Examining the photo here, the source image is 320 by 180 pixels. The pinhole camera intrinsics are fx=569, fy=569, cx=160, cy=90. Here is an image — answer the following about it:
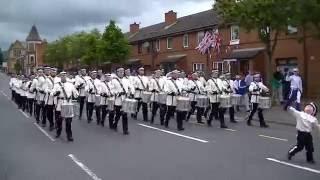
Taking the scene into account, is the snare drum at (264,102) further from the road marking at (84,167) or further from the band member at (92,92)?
the road marking at (84,167)

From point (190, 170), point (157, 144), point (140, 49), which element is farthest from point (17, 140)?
point (140, 49)

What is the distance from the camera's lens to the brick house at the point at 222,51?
35.3 meters

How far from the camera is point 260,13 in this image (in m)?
27.5

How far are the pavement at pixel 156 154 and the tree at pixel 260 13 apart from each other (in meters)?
7.82

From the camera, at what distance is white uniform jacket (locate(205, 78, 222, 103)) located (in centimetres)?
2023

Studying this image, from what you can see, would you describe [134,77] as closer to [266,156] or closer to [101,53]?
[266,156]

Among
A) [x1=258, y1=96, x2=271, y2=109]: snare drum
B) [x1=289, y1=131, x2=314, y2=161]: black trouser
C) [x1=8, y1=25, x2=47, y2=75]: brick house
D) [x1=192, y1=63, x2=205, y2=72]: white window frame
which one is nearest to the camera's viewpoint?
[x1=289, y1=131, x2=314, y2=161]: black trouser

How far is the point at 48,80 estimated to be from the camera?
1953 centimetres

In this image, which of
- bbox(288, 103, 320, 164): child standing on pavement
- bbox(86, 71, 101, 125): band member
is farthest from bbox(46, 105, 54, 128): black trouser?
bbox(288, 103, 320, 164): child standing on pavement

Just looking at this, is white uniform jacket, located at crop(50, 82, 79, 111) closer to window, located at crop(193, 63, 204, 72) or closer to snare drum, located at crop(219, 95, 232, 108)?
snare drum, located at crop(219, 95, 232, 108)

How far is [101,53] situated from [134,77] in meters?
37.2

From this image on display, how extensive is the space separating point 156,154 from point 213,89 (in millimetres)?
7416

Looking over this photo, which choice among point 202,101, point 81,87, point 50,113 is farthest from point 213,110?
point 81,87

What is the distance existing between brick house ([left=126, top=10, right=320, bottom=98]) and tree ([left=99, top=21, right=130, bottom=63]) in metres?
3.33
